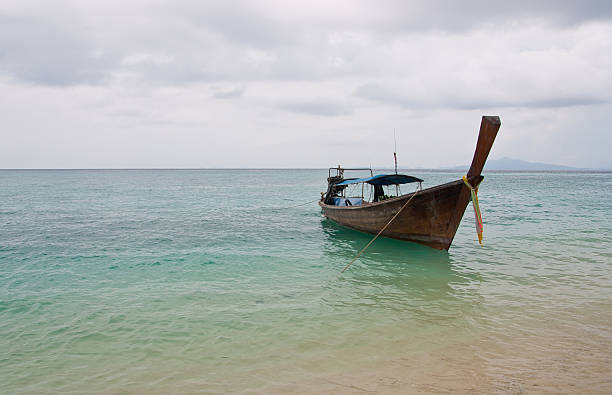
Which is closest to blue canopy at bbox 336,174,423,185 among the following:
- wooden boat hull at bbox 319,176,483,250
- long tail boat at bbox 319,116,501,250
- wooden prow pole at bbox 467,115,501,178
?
long tail boat at bbox 319,116,501,250

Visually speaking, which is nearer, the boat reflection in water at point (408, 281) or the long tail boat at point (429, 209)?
the boat reflection in water at point (408, 281)

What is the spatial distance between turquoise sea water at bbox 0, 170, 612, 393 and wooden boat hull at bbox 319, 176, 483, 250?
591 millimetres

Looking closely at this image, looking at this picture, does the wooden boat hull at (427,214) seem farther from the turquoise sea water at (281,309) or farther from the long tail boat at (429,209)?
the turquoise sea water at (281,309)

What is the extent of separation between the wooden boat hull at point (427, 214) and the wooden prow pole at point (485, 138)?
2.41 ft

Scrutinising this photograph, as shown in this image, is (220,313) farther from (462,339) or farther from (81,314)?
(462,339)

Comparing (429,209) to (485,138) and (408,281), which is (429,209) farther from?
(485,138)

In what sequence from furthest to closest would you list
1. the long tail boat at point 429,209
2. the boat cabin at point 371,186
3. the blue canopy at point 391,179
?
the boat cabin at point 371,186 < the blue canopy at point 391,179 < the long tail boat at point 429,209

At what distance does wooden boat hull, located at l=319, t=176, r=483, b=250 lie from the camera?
40.1 ft

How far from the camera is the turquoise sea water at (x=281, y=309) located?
5.62 m

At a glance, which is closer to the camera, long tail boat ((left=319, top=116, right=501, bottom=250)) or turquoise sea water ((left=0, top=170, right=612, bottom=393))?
turquoise sea water ((left=0, top=170, right=612, bottom=393))

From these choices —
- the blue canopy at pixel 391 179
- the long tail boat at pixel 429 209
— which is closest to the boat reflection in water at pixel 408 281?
the long tail boat at pixel 429 209

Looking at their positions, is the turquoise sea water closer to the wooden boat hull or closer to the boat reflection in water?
the boat reflection in water

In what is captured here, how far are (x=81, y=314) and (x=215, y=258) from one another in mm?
5572

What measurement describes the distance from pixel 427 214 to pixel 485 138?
4.14 metres
